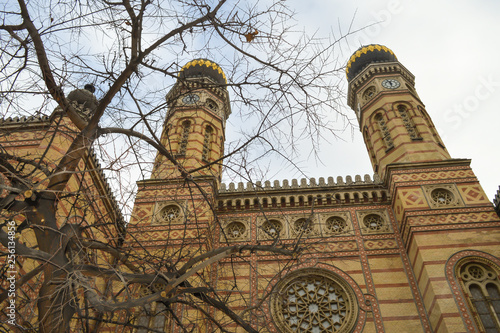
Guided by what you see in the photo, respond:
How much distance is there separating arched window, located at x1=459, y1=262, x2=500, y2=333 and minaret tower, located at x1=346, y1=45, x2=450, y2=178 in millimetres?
3436

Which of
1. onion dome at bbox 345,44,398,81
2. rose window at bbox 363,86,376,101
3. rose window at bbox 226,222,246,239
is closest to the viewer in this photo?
rose window at bbox 226,222,246,239

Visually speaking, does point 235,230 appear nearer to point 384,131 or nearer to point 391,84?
point 384,131

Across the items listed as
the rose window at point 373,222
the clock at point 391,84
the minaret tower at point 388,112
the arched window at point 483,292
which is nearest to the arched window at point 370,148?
the minaret tower at point 388,112

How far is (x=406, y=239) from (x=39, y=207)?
26.9 feet

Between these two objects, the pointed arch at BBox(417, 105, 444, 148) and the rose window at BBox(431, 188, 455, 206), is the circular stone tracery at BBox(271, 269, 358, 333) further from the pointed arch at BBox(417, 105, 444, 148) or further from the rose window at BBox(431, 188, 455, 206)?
the pointed arch at BBox(417, 105, 444, 148)

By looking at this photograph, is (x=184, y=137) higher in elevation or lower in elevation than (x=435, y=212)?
higher

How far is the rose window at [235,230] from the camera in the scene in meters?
10.6

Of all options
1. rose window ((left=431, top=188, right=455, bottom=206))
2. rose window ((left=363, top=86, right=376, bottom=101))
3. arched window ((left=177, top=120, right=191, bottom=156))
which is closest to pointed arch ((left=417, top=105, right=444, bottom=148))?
rose window ((left=363, top=86, right=376, bottom=101))

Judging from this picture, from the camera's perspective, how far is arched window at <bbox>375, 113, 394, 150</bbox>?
12.3m

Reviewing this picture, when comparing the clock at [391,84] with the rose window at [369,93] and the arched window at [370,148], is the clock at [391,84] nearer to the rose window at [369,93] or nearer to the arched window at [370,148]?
the rose window at [369,93]

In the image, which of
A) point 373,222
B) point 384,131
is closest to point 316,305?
point 373,222

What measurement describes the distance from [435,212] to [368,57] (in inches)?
302

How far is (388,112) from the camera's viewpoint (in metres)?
12.8

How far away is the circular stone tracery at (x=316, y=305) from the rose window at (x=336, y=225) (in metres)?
1.30
